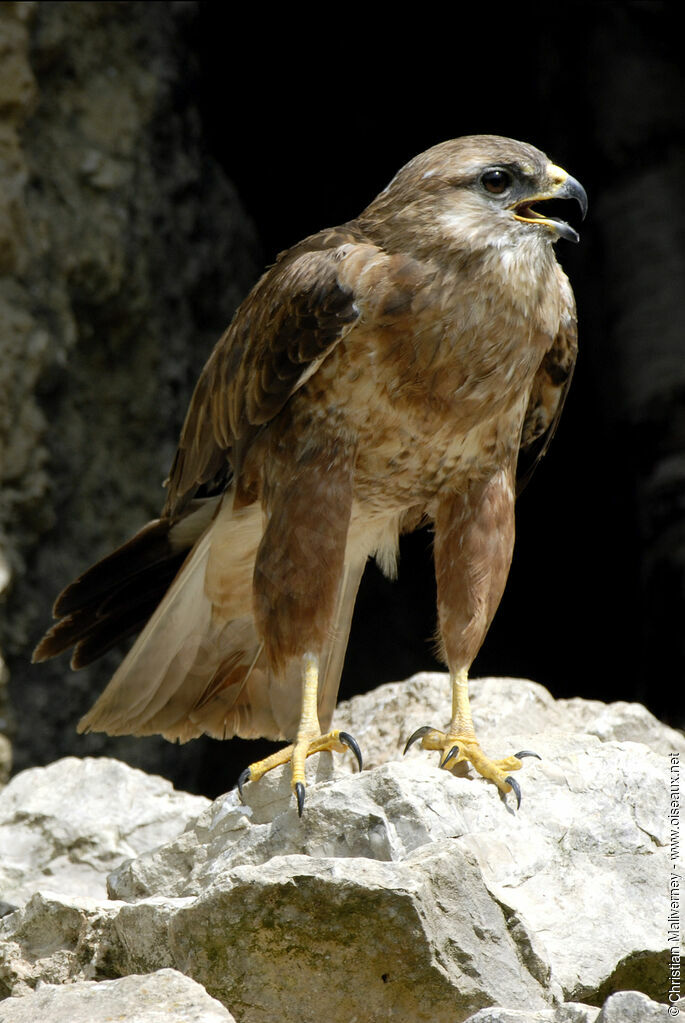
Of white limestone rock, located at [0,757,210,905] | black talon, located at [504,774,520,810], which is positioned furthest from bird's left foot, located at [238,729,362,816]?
white limestone rock, located at [0,757,210,905]

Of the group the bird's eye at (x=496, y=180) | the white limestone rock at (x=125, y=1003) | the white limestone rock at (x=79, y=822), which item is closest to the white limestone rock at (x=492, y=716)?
the white limestone rock at (x=79, y=822)

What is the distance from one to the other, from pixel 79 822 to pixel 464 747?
1.35m

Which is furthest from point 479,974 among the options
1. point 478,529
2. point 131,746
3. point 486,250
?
point 131,746

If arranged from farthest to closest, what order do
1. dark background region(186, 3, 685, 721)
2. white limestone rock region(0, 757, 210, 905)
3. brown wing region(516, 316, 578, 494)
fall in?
1. dark background region(186, 3, 685, 721)
2. brown wing region(516, 316, 578, 494)
3. white limestone rock region(0, 757, 210, 905)

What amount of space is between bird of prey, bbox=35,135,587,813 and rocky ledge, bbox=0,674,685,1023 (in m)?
0.22

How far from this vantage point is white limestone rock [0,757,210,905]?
4141 millimetres

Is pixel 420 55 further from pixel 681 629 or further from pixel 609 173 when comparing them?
pixel 681 629

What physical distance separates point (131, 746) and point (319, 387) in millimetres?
3153

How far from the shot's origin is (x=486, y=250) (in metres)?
3.86

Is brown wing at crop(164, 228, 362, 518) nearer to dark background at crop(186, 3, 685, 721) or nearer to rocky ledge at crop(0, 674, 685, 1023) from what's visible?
rocky ledge at crop(0, 674, 685, 1023)

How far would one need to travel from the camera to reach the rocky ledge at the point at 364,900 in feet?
8.73

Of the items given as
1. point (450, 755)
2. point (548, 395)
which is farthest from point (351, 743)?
point (548, 395)

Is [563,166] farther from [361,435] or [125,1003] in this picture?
[125,1003]

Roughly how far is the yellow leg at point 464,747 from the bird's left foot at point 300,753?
1.09 feet
